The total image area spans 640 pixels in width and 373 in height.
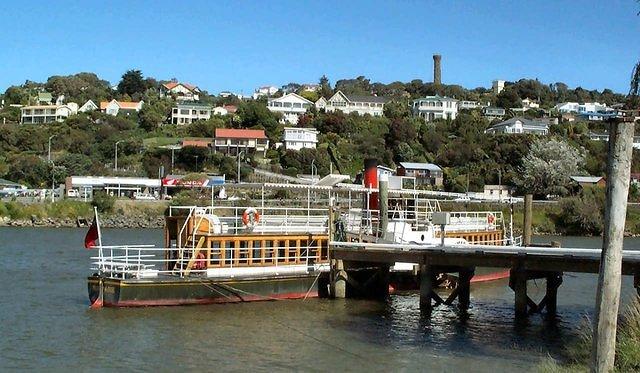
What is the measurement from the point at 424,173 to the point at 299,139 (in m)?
23.9

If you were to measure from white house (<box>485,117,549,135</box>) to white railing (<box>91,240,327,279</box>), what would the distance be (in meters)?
110

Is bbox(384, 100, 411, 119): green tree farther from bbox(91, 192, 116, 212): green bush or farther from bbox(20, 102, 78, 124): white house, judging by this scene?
bbox(91, 192, 116, 212): green bush

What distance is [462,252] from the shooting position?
31.8 metres

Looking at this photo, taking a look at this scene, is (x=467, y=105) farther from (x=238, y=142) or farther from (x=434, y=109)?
(x=238, y=142)

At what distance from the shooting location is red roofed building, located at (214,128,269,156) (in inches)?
4976

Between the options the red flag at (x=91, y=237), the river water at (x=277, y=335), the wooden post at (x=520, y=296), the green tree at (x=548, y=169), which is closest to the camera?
the river water at (x=277, y=335)

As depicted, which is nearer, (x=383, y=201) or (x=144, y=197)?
(x=383, y=201)

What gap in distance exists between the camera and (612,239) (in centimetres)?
1647

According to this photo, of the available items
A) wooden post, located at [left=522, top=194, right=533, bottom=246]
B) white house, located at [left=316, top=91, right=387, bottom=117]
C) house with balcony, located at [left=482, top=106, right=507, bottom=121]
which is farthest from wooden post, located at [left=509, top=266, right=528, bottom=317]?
house with balcony, located at [left=482, top=106, right=507, bottom=121]

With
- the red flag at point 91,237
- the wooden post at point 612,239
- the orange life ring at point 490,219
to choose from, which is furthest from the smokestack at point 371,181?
the wooden post at point 612,239

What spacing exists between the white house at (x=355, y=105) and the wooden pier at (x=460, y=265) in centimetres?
12573

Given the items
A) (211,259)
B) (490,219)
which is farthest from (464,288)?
(490,219)

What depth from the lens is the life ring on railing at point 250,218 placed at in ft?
117

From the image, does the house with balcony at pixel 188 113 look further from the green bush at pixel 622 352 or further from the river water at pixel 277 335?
the green bush at pixel 622 352
